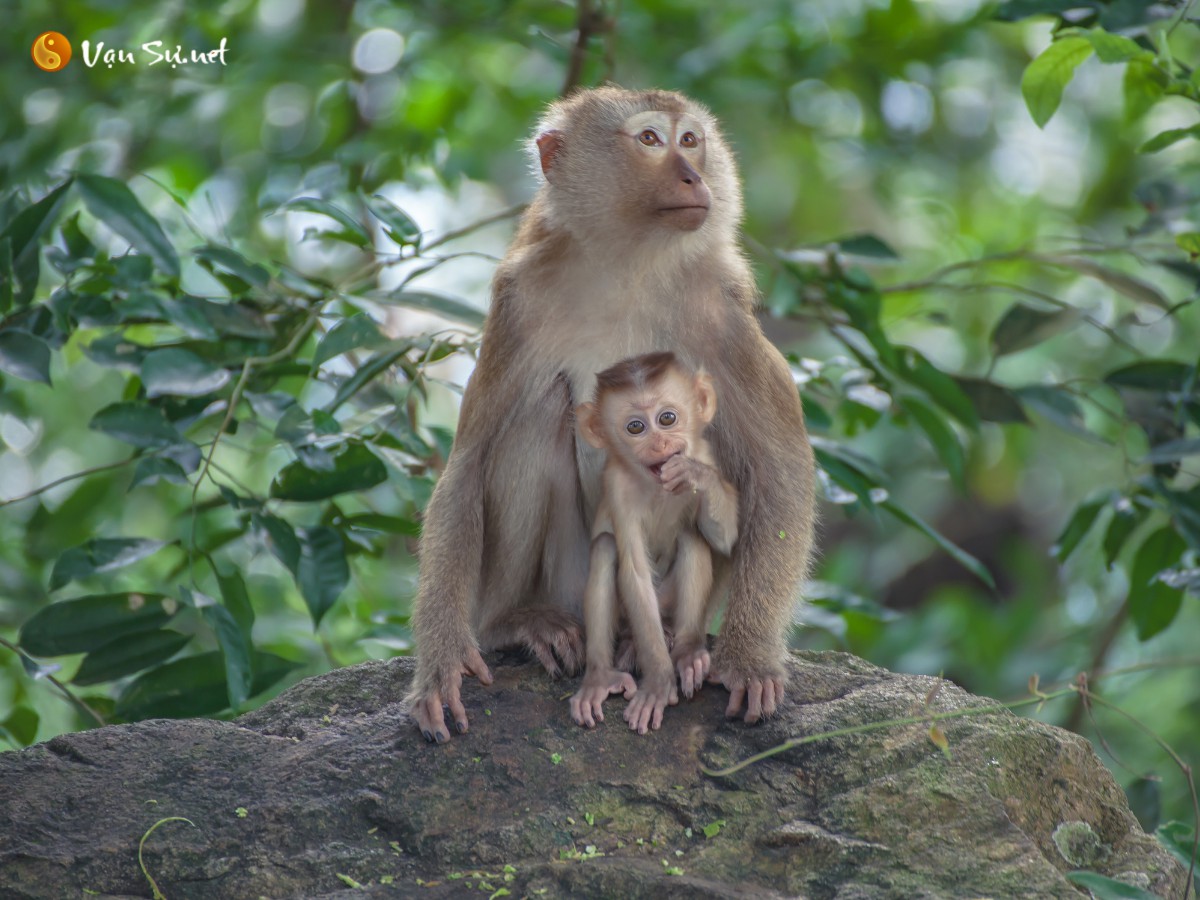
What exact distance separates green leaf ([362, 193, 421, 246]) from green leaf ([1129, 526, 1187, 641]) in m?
3.56

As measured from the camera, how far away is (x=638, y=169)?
17.1 feet

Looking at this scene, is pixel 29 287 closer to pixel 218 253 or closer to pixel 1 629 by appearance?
pixel 218 253

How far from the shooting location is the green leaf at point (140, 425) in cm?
522

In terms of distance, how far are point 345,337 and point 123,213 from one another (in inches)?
43.0

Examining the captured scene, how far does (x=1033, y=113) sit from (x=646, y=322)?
1739mm

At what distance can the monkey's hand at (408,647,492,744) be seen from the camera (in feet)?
14.2

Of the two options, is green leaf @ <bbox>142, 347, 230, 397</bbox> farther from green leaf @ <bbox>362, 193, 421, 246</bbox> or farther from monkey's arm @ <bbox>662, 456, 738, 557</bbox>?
monkey's arm @ <bbox>662, 456, 738, 557</bbox>

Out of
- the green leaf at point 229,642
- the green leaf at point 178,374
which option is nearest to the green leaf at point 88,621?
the green leaf at point 229,642

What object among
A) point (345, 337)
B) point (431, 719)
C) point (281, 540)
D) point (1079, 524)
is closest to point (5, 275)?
point (345, 337)

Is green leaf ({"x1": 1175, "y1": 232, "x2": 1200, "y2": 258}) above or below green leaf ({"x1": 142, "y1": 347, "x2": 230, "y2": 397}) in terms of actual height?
above

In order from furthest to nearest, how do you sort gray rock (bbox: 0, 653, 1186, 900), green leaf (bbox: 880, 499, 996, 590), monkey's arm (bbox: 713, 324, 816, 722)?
green leaf (bbox: 880, 499, 996, 590), monkey's arm (bbox: 713, 324, 816, 722), gray rock (bbox: 0, 653, 1186, 900)

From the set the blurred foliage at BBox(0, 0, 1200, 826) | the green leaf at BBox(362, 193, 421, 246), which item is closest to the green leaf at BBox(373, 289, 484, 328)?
the blurred foliage at BBox(0, 0, 1200, 826)

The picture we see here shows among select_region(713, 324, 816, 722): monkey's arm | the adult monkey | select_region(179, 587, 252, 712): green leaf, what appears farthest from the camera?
the adult monkey

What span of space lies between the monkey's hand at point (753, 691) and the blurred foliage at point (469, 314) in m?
1.58
